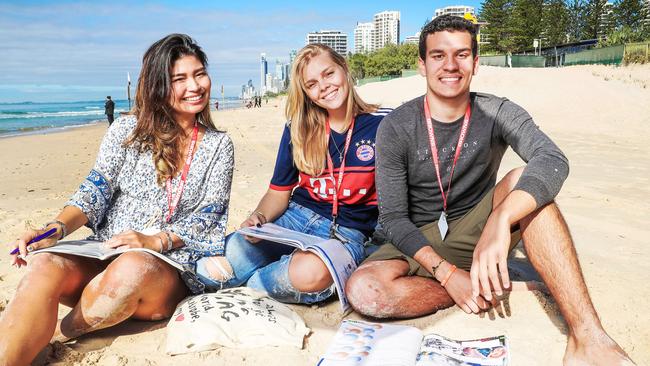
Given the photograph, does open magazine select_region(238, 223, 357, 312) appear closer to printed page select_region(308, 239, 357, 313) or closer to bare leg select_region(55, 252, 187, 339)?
printed page select_region(308, 239, 357, 313)

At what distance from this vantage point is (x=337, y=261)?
2.49 meters

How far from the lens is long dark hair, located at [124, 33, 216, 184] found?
8.18 ft

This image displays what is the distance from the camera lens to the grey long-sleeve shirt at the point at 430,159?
2463mm

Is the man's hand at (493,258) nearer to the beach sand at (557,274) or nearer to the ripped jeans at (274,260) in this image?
the beach sand at (557,274)

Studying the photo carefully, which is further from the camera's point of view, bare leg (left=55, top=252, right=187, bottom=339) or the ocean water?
the ocean water


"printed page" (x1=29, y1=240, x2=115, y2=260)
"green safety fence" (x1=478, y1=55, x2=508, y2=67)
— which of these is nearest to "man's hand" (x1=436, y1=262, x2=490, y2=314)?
"printed page" (x1=29, y1=240, x2=115, y2=260)

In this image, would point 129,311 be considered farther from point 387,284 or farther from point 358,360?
point 387,284

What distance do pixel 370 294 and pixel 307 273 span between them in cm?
34

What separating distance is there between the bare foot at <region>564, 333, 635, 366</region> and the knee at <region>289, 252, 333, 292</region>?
1.13 metres

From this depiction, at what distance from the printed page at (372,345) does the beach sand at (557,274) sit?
0.40 feet

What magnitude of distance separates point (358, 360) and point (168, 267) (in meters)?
0.98

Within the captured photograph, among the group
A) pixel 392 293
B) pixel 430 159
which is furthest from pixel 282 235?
pixel 430 159

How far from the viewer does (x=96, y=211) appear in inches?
96.2

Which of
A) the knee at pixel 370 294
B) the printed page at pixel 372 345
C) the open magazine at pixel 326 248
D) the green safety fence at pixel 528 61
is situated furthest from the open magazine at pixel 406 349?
the green safety fence at pixel 528 61
